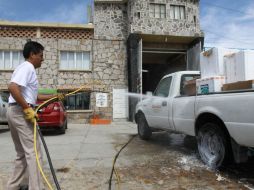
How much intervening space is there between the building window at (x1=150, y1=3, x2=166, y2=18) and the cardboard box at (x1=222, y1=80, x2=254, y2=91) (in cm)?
1502

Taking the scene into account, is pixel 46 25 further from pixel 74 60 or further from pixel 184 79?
pixel 184 79

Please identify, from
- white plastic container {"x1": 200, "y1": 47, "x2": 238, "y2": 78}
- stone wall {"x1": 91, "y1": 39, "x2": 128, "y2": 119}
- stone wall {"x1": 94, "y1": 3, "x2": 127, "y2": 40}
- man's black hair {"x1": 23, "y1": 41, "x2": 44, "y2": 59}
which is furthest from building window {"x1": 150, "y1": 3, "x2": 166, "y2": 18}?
man's black hair {"x1": 23, "y1": 41, "x2": 44, "y2": 59}

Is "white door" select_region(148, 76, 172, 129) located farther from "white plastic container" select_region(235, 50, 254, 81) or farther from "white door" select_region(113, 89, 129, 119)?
"white door" select_region(113, 89, 129, 119)

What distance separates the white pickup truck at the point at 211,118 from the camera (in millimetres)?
5098

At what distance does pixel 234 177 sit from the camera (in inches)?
217

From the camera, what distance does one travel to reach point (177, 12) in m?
20.5

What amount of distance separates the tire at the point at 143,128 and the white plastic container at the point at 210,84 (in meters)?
3.56

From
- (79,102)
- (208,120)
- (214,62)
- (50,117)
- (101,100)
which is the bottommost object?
(50,117)

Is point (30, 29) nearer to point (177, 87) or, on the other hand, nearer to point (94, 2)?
point (94, 2)

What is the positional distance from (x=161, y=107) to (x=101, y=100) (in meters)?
12.1

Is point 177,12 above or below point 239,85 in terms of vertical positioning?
above

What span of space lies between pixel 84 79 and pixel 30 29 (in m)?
4.39

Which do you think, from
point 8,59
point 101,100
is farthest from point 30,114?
point 8,59

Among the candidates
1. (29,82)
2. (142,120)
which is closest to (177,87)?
(142,120)
